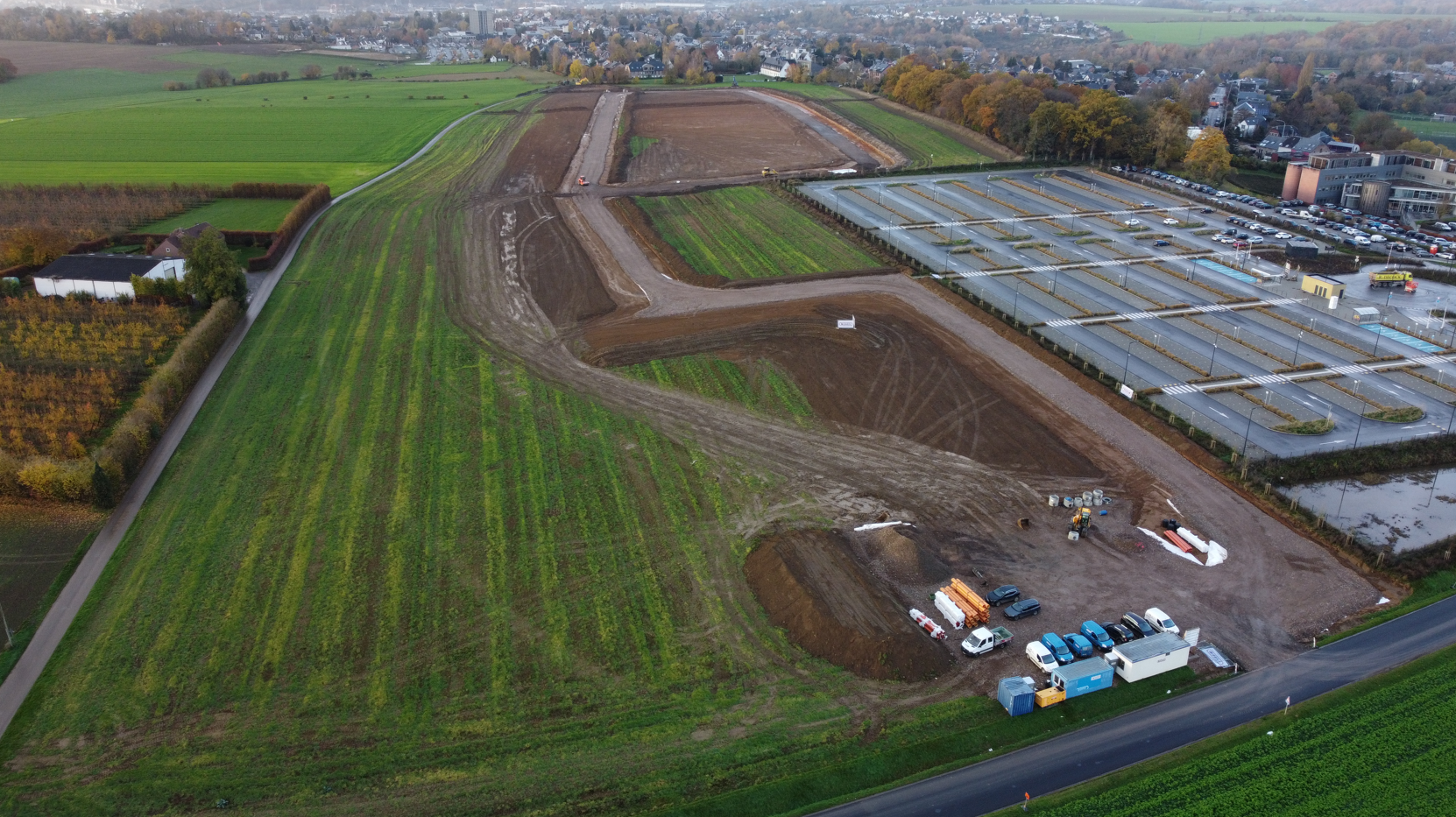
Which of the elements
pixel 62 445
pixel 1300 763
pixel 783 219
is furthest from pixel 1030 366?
pixel 62 445

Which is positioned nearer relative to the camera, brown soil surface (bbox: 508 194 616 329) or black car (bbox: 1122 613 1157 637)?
black car (bbox: 1122 613 1157 637)

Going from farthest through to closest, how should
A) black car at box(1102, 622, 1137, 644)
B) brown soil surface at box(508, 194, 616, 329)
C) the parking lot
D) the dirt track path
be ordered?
brown soil surface at box(508, 194, 616, 329), the parking lot, the dirt track path, black car at box(1102, 622, 1137, 644)

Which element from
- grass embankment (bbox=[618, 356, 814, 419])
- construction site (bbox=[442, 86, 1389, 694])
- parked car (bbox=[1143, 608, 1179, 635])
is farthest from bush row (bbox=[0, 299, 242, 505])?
parked car (bbox=[1143, 608, 1179, 635])

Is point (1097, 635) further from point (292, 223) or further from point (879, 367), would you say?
point (292, 223)

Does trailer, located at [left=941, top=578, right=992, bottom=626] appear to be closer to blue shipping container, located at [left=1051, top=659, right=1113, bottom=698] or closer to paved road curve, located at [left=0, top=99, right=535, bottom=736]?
blue shipping container, located at [left=1051, top=659, right=1113, bottom=698]

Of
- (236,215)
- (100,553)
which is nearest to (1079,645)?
(100,553)

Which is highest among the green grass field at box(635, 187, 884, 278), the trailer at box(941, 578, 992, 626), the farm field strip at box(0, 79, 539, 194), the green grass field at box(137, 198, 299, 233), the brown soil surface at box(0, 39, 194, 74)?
the brown soil surface at box(0, 39, 194, 74)
